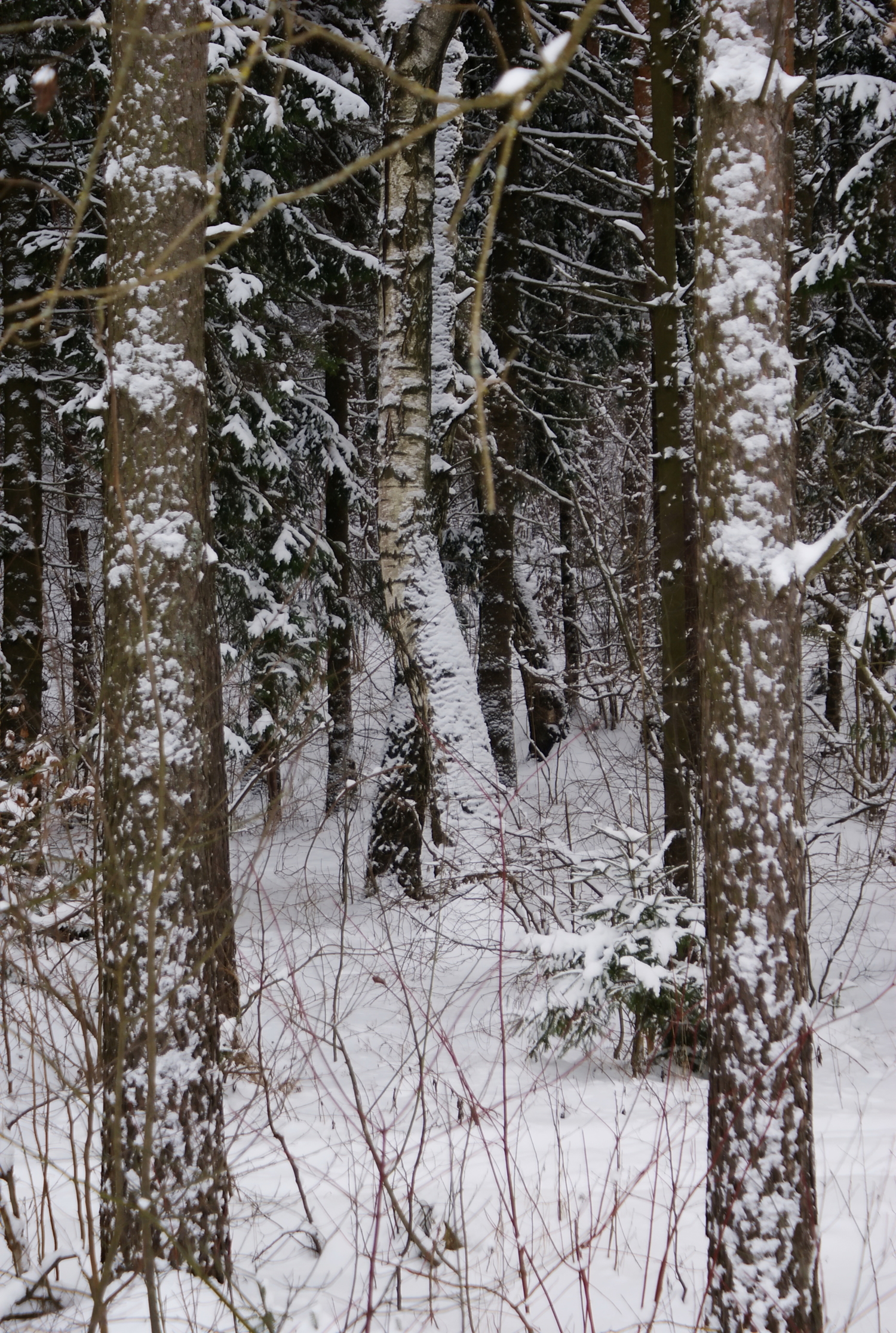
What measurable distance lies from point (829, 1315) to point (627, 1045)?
2271 millimetres

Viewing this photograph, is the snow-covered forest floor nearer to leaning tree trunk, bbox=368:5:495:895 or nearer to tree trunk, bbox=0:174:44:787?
leaning tree trunk, bbox=368:5:495:895

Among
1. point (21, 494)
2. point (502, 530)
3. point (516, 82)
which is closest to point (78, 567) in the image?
point (21, 494)

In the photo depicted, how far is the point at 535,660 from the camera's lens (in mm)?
13547

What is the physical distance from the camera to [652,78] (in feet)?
22.3

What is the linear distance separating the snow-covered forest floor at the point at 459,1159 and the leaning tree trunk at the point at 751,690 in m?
0.22

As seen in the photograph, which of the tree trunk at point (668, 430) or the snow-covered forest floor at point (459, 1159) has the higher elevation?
the tree trunk at point (668, 430)

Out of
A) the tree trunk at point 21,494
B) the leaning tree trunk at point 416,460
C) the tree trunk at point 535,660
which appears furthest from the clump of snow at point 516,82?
the tree trunk at point 535,660

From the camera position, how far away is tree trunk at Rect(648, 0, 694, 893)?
6395 millimetres

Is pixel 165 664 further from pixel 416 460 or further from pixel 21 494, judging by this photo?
pixel 21 494

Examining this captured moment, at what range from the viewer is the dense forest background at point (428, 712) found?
269 cm

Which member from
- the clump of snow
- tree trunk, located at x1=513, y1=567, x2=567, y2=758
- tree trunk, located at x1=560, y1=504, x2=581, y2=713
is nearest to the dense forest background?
the clump of snow

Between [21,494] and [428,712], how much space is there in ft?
20.1

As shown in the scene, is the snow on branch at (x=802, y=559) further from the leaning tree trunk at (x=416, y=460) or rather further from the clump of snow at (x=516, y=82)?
the leaning tree trunk at (x=416, y=460)

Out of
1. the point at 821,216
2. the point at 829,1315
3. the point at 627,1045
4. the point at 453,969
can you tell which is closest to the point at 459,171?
the point at 453,969
